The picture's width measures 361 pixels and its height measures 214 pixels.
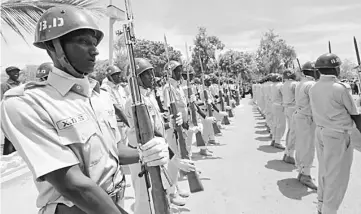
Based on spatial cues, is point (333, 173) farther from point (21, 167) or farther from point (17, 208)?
point (21, 167)

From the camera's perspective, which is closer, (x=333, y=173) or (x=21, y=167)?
(x=333, y=173)

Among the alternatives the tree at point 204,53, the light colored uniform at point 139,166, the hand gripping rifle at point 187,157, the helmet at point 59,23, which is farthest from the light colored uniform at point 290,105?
the tree at point 204,53

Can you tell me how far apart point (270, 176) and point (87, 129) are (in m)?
4.99

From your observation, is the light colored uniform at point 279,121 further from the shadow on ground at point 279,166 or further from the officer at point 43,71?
the officer at point 43,71

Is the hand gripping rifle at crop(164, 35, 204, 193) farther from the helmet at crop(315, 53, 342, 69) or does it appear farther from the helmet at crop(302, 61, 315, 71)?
the helmet at crop(302, 61, 315, 71)

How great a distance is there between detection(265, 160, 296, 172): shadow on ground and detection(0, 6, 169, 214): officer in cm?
500

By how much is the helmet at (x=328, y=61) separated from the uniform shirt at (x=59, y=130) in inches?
127

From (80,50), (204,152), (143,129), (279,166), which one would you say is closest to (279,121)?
(279,166)

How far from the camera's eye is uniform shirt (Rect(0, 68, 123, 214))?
4.65 ft

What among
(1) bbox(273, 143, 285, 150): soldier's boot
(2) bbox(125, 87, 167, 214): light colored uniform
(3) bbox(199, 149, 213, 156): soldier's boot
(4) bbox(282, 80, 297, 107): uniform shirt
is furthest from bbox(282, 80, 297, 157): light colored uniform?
(2) bbox(125, 87, 167, 214): light colored uniform

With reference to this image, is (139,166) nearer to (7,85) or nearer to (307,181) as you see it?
(307,181)

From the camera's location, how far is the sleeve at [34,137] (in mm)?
1390

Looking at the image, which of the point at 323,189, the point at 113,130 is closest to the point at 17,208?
the point at 113,130

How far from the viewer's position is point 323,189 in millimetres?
3895
